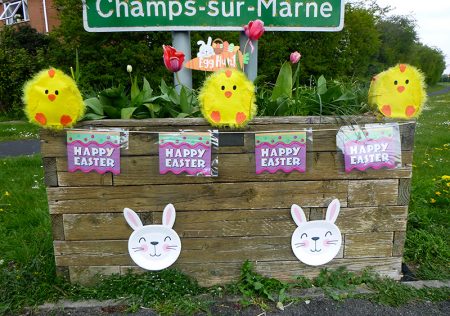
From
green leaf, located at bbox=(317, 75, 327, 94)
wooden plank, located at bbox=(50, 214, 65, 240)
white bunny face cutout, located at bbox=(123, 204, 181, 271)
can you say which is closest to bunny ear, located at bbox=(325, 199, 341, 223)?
green leaf, located at bbox=(317, 75, 327, 94)

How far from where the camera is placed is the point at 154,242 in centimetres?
225

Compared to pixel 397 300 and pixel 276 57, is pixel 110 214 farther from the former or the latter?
pixel 276 57

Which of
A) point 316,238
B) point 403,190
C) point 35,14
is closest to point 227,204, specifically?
point 316,238

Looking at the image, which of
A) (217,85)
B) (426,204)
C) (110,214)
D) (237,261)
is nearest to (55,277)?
(110,214)

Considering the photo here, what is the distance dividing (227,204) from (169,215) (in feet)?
1.11

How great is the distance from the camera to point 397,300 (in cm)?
221

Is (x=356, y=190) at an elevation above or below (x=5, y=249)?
above

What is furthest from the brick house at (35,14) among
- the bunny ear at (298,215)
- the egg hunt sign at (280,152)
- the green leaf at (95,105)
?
the bunny ear at (298,215)

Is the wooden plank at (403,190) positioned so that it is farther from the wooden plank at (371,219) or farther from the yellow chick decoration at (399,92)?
the yellow chick decoration at (399,92)

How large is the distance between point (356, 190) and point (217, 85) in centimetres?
102

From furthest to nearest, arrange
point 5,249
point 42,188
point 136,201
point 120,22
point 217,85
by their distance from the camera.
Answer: point 42,188, point 5,249, point 120,22, point 136,201, point 217,85

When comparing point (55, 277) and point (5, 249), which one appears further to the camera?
point (5, 249)

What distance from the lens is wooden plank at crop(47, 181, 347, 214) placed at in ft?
7.12

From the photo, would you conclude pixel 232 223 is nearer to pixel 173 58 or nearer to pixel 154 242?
pixel 154 242
